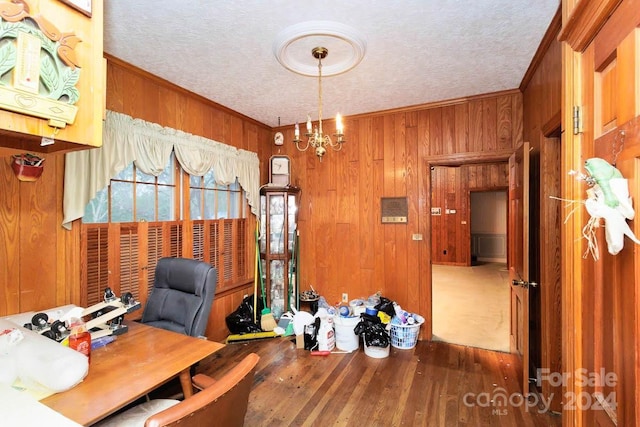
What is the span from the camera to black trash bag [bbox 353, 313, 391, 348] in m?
2.99

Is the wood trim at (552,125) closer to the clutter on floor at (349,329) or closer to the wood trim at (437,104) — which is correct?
the wood trim at (437,104)

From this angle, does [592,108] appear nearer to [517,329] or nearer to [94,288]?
[517,329]

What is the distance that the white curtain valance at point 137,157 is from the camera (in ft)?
6.97

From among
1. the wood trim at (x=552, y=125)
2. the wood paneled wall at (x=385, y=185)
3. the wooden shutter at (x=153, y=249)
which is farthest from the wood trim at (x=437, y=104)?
the wooden shutter at (x=153, y=249)

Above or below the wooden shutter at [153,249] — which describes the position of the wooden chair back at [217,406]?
below

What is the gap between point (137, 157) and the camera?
2518mm

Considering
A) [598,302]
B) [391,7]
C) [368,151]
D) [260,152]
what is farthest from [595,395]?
[260,152]

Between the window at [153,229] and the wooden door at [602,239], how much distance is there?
9.42 ft

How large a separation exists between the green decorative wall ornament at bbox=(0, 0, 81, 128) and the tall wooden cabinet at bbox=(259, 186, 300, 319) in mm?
2984

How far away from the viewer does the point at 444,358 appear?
2988mm

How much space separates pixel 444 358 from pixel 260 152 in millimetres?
3248

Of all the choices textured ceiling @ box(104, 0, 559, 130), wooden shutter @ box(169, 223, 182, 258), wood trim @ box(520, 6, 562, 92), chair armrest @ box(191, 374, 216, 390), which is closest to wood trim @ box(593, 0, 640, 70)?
textured ceiling @ box(104, 0, 559, 130)

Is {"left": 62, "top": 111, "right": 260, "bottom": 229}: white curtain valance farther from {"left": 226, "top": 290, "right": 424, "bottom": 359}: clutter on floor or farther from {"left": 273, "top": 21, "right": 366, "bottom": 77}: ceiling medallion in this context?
{"left": 226, "top": 290, "right": 424, "bottom": 359}: clutter on floor

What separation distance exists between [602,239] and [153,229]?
9.80 ft
